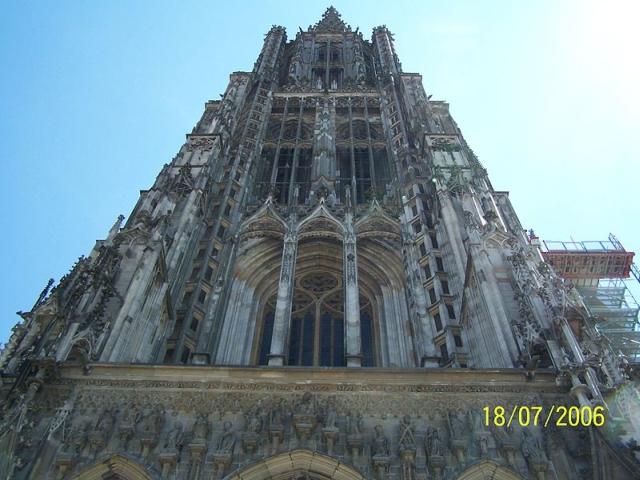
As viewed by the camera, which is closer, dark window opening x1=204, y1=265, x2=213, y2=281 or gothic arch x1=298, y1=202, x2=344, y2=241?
dark window opening x1=204, y1=265, x2=213, y2=281

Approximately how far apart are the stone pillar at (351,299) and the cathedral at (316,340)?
0.08 meters

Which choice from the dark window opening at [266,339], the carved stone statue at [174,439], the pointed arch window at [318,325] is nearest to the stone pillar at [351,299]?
the pointed arch window at [318,325]

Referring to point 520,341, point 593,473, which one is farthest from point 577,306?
point 593,473

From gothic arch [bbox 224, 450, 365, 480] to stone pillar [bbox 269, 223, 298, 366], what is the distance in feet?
12.5

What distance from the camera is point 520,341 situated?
14211mm

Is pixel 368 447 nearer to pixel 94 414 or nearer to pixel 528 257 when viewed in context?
pixel 94 414

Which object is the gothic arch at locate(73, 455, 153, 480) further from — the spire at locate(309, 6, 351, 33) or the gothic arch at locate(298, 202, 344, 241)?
the spire at locate(309, 6, 351, 33)

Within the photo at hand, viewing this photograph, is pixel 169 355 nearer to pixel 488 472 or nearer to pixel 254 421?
pixel 254 421

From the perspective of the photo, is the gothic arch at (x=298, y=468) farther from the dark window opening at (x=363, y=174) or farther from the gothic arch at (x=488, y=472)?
the dark window opening at (x=363, y=174)

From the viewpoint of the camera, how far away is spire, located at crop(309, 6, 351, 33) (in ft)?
165

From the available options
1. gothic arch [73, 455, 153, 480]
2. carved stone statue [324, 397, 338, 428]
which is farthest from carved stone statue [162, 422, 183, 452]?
carved stone statue [324, 397, 338, 428]

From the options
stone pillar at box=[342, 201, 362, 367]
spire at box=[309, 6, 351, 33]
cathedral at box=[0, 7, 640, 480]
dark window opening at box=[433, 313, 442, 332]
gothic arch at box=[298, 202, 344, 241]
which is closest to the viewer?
cathedral at box=[0, 7, 640, 480]

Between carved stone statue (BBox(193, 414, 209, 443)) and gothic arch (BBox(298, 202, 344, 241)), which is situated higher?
gothic arch (BBox(298, 202, 344, 241))

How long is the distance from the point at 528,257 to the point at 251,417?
820 centimetres
